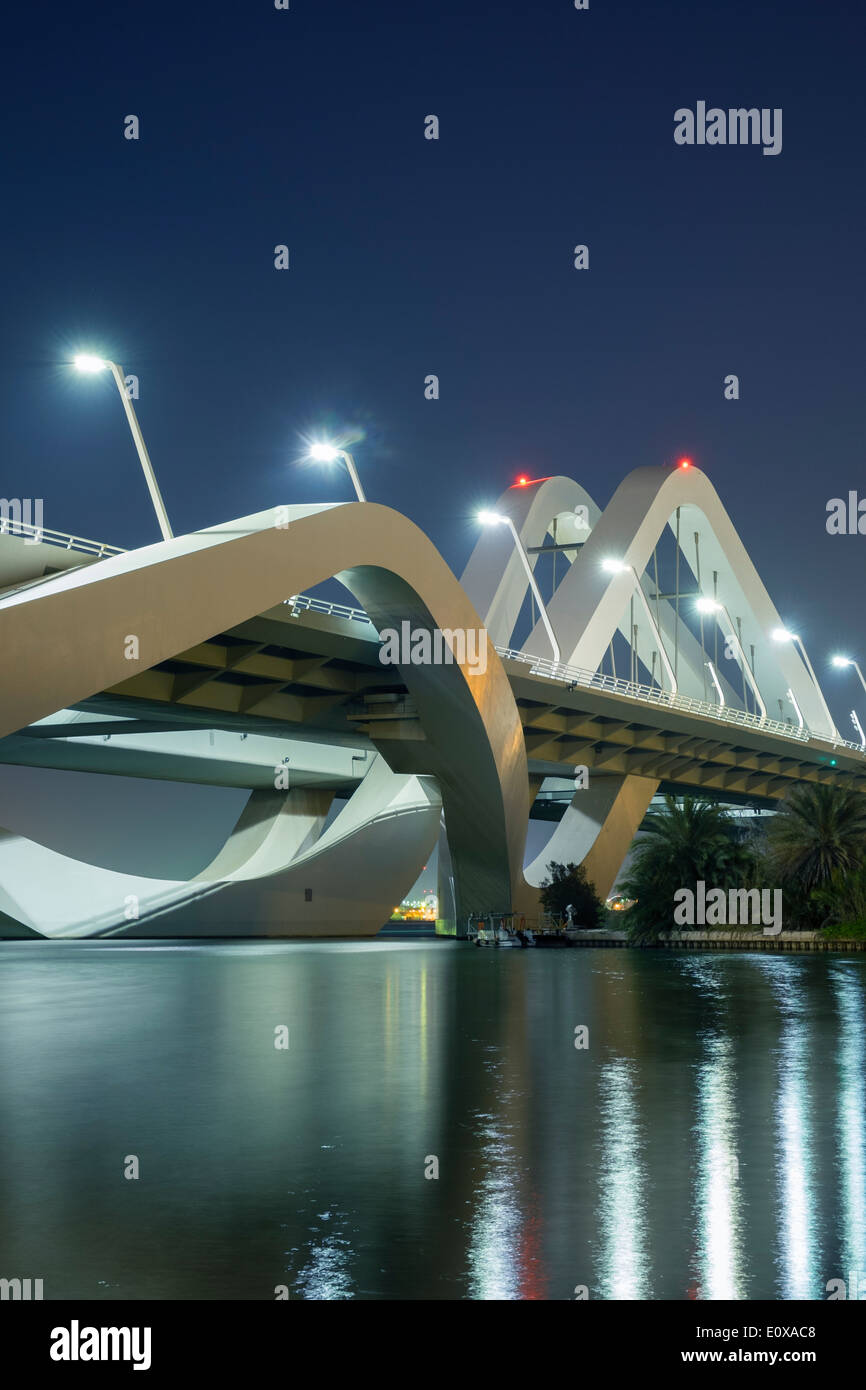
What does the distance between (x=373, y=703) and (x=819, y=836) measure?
570 inches

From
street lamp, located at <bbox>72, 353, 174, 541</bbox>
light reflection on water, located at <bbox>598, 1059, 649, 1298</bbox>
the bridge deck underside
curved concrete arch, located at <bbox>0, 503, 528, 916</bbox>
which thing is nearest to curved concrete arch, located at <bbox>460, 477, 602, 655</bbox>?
the bridge deck underside

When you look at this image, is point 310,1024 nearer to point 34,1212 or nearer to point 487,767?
point 34,1212

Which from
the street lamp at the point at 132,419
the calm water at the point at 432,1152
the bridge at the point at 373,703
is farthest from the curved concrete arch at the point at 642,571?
the calm water at the point at 432,1152

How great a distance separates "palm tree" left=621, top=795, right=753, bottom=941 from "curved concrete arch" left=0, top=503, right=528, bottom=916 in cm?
426

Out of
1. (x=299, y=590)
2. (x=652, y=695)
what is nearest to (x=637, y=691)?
(x=652, y=695)

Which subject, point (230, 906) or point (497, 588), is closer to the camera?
point (230, 906)

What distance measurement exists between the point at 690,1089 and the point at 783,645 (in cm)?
6544

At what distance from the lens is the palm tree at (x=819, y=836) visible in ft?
143

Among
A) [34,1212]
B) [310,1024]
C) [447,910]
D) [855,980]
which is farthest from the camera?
[447,910]

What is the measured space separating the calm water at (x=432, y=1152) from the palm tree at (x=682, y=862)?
28596 millimetres

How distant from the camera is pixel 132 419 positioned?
26.2 metres

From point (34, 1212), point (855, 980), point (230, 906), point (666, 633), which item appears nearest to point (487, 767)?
point (230, 906)
